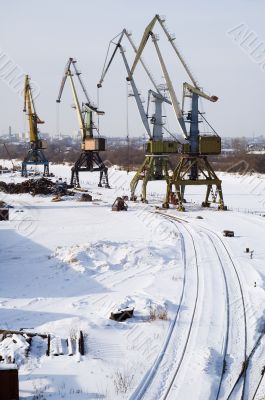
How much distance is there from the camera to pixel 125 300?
44.6 ft

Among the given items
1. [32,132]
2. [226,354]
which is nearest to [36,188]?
[32,132]

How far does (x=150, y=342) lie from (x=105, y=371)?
1.81 m

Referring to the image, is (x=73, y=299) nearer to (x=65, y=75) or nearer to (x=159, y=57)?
(x=159, y=57)

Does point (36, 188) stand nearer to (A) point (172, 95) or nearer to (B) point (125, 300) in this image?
(A) point (172, 95)

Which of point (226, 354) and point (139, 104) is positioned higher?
point (139, 104)

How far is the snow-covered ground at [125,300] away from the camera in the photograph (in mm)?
9461

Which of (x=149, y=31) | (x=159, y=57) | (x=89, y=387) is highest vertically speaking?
(x=149, y=31)

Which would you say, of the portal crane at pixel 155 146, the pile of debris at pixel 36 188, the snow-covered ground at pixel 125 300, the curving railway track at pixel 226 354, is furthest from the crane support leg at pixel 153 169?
the curving railway track at pixel 226 354

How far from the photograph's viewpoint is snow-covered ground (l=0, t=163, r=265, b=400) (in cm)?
946

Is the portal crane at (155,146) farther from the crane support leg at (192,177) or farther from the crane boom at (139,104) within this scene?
the crane support leg at (192,177)

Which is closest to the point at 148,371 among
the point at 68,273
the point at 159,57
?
the point at 68,273

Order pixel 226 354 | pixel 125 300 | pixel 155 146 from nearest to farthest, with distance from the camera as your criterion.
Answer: pixel 226 354 → pixel 125 300 → pixel 155 146

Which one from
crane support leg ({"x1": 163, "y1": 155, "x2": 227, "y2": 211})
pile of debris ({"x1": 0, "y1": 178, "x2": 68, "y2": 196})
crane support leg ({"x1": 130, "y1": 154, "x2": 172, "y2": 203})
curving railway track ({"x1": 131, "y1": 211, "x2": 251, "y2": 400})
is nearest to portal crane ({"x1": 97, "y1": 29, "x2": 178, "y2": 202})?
crane support leg ({"x1": 130, "y1": 154, "x2": 172, "y2": 203})

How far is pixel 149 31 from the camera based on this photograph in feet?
118
